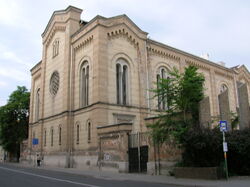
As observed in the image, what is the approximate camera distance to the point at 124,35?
29938mm

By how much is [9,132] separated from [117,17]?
3000 cm

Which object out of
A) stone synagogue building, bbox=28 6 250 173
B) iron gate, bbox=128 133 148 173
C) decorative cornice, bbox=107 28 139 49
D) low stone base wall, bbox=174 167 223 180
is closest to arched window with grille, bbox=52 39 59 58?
stone synagogue building, bbox=28 6 250 173

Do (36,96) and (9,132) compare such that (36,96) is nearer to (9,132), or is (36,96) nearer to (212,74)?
(9,132)

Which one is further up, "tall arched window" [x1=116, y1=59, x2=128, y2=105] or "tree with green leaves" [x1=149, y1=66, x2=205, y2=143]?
"tall arched window" [x1=116, y1=59, x2=128, y2=105]

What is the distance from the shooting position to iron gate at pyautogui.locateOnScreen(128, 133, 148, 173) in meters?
20.5

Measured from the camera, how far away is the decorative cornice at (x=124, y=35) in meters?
28.6

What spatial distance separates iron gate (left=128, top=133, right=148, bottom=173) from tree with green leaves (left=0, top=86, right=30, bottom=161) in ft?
101

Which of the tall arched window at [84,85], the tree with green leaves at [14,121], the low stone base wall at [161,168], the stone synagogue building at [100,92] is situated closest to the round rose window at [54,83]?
the stone synagogue building at [100,92]

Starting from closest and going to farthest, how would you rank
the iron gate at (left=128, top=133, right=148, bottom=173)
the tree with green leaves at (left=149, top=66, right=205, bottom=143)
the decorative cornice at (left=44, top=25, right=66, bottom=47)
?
the tree with green leaves at (left=149, top=66, right=205, bottom=143) → the iron gate at (left=128, top=133, right=148, bottom=173) → the decorative cornice at (left=44, top=25, right=66, bottom=47)

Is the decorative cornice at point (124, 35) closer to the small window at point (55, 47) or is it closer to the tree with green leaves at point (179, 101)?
the small window at point (55, 47)

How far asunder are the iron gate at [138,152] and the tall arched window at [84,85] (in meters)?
9.13

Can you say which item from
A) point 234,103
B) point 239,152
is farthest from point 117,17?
point 234,103

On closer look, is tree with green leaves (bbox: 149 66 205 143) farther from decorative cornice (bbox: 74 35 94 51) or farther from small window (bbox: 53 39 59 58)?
small window (bbox: 53 39 59 58)

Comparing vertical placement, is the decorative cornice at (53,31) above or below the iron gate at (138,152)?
above
